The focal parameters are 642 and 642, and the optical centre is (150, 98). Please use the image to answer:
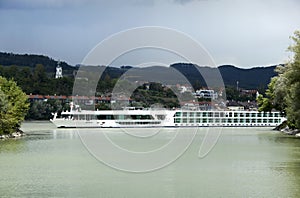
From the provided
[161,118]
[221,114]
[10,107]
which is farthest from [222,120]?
[10,107]

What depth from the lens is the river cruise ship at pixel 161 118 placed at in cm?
7581

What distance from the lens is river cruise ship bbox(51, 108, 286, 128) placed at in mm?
75812

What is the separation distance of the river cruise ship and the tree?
23918 mm

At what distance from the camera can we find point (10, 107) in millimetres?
46750

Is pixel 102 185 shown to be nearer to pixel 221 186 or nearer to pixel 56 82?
pixel 221 186

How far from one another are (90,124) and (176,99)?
26.5 metres

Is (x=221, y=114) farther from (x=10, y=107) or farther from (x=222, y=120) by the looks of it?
(x=10, y=107)

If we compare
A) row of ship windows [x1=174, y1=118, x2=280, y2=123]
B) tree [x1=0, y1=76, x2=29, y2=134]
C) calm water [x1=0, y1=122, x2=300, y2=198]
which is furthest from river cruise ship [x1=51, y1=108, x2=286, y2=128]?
calm water [x1=0, y1=122, x2=300, y2=198]

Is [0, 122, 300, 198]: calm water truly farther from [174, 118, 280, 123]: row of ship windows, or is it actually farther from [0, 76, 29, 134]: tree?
[174, 118, 280, 123]: row of ship windows

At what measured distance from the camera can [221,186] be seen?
2109 centimetres

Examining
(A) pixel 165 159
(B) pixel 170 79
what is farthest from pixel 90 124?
(A) pixel 165 159

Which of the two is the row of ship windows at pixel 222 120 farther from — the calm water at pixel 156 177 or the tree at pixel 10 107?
the calm water at pixel 156 177

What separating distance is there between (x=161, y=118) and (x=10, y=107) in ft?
120

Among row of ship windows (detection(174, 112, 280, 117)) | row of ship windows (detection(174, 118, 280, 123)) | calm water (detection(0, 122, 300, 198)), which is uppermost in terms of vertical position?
row of ship windows (detection(174, 112, 280, 117))
